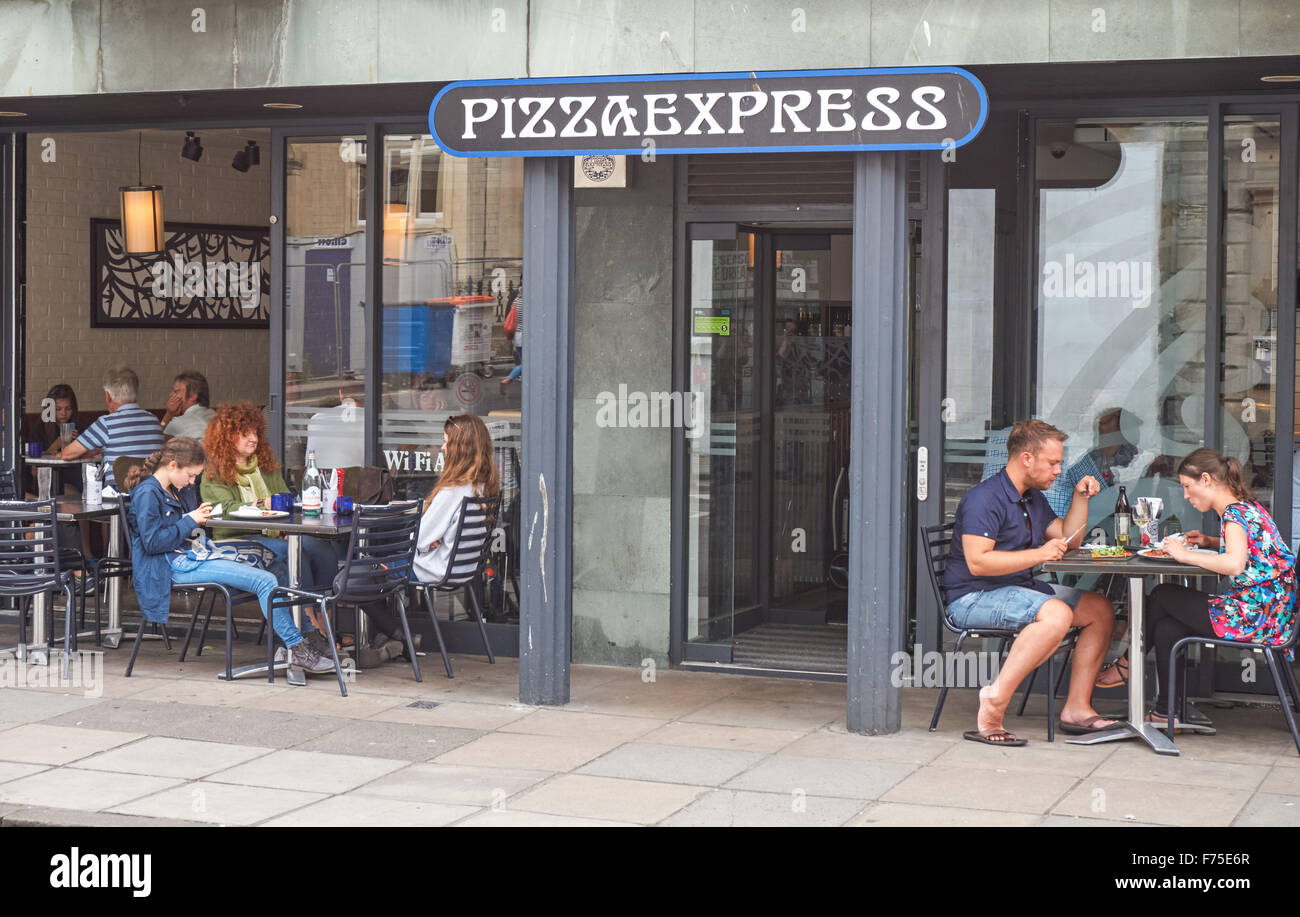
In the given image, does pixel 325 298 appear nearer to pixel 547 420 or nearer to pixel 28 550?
pixel 28 550

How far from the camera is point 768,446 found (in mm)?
9273

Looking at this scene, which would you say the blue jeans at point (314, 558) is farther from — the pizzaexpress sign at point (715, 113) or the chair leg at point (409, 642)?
the pizzaexpress sign at point (715, 113)

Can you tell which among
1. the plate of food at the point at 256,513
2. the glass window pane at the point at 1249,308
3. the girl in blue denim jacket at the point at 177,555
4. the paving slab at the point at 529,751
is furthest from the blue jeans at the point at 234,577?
the glass window pane at the point at 1249,308

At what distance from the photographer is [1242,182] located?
7.90 m

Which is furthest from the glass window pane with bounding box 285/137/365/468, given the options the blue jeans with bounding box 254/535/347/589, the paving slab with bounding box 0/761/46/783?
the paving slab with bounding box 0/761/46/783

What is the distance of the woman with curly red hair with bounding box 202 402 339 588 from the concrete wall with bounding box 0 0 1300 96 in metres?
1.79

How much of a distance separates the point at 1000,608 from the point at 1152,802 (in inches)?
50.2

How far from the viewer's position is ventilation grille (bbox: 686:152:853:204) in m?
8.30

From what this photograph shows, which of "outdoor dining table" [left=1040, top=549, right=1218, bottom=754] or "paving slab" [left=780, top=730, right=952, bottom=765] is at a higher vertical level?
"outdoor dining table" [left=1040, top=549, right=1218, bottom=754]

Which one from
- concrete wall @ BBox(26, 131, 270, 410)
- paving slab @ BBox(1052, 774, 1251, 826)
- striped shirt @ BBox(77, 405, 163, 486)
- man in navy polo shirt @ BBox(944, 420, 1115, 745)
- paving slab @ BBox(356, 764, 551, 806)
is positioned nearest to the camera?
paving slab @ BBox(1052, 774, 1251, 826)

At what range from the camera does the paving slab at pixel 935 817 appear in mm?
5703

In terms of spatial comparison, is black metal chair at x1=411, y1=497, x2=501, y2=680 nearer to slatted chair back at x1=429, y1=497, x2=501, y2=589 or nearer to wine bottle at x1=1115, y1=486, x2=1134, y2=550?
slatted chair back at x1=429, y1=497, x2=501, y2=589

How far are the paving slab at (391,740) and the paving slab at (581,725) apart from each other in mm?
269
